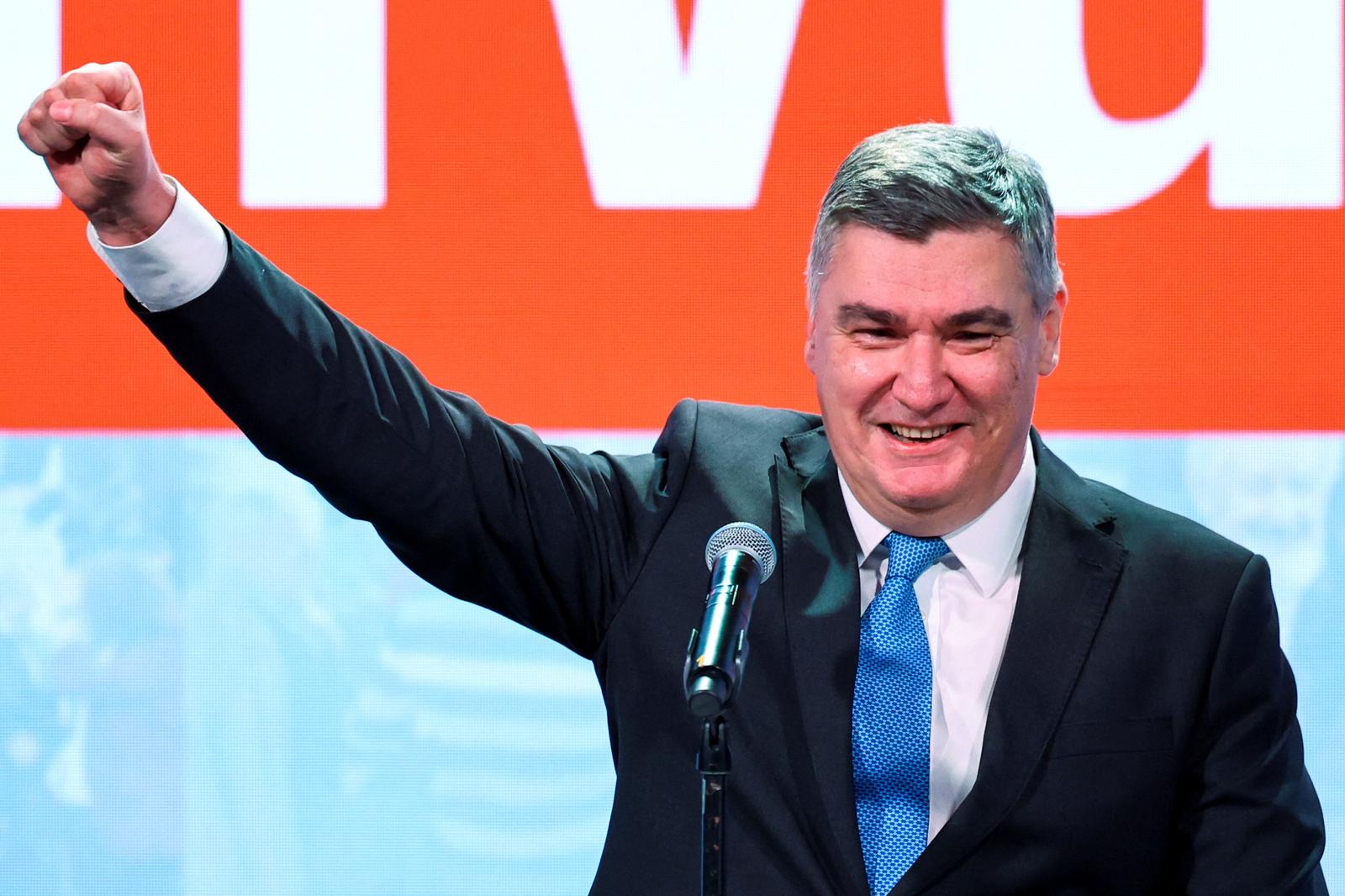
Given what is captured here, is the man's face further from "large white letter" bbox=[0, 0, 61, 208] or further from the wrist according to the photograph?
"large white letter" bbox=[0, 0, 61, 208]

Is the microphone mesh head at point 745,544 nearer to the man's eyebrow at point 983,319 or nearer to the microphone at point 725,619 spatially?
the microphone at point 725,619

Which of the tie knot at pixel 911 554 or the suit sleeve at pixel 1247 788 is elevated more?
the tie knot at pixel 911 554

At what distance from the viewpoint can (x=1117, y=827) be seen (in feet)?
5.34

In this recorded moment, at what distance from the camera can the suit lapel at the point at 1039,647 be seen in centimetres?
159

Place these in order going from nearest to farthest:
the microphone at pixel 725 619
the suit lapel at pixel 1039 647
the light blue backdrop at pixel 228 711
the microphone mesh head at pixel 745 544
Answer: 1. the microphone at pixel 725 619
2. the microphone mesh head at pixel 745 544
3. the suit lapel at pixel 1039 647
4. the light blue backdrop at pixel 228 711

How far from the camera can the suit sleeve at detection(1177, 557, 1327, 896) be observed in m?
1.66

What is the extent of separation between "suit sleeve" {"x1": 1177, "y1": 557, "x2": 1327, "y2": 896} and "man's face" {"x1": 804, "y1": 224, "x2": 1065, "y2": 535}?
0.34 m

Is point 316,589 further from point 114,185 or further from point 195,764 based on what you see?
point 114,185

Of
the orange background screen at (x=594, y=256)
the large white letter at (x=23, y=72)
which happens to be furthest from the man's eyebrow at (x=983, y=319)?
the large white letter at (x=23, y=72)

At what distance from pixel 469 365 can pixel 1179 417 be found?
3.97 ft

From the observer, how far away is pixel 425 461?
1.55 m

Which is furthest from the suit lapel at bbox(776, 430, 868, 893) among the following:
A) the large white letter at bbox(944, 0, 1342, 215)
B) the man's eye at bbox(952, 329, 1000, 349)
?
the large white letter at bbox(944, 0, 1342, 215)

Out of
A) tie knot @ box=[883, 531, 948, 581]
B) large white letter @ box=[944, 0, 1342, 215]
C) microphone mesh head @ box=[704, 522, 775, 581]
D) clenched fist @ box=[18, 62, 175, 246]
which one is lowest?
tie knot @ box=[883, 531, 948, 581]

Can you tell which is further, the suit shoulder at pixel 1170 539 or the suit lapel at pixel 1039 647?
the suit shoulder at pixel 1170 539
